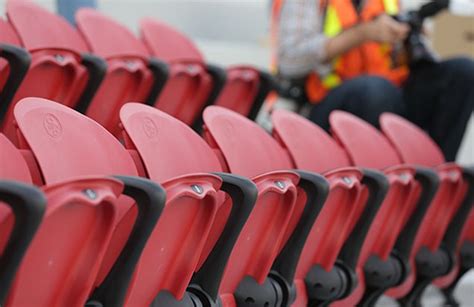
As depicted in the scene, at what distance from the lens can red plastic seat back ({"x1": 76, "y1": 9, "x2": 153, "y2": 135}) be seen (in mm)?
1459

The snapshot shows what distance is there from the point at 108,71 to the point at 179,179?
506mm

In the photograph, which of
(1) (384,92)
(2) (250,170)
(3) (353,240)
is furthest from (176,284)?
(1) (384,92)

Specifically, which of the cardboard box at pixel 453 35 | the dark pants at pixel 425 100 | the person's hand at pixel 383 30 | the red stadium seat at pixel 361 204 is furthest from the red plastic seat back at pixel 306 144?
the cardboard box at pixel 453 35

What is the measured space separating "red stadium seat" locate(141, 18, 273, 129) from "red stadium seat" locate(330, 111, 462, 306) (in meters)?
0.24

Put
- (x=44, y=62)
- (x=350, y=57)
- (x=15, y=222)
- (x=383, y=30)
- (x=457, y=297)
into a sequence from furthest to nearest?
(x=350, y=57) → (x=383, y=30) → (x=457, y=297) → (x=44, y=62) → (x=15, y=222)

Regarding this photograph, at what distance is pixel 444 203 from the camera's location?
1.61 meters

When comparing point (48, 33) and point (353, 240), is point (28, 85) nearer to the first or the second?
point (48, 33)

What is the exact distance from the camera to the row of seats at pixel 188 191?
3.03 feet

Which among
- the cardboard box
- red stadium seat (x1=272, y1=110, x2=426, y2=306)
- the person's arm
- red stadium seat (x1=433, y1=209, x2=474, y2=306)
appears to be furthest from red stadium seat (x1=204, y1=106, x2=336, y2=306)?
the cardboard box

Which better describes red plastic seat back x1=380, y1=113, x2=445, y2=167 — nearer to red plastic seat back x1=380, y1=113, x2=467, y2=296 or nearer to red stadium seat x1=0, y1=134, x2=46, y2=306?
red plastic seat back x1=380, y1=113, x2=467, y2=296

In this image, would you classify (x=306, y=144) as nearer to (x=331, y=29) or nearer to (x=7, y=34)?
(x=7, y=34)

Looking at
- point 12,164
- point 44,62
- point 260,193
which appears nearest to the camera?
point 12,164

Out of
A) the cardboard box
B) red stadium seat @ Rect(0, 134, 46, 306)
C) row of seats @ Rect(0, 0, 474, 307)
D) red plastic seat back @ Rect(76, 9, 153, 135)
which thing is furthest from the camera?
the cardboard box

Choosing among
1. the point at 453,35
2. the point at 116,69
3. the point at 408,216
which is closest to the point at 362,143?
the point at 408,216
